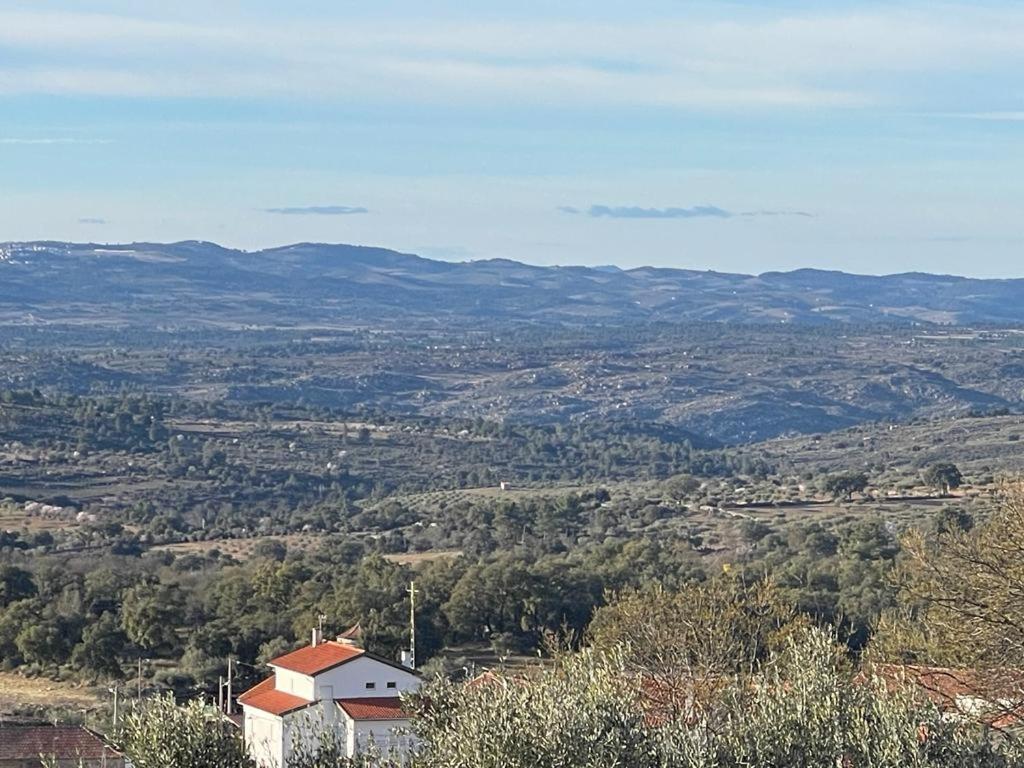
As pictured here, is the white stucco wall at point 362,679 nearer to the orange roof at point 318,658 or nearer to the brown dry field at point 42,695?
the orange roof at point 318,658

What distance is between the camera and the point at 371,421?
19488cm

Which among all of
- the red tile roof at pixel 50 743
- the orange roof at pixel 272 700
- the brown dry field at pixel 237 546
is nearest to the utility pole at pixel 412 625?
the orange roof at pixel 272 700

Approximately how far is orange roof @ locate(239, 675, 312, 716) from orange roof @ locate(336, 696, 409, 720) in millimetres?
851

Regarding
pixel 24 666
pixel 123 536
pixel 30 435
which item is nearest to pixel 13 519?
pixel 123 536

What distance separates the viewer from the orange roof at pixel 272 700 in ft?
150

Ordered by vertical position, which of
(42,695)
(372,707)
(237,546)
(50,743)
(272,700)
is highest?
(372,707)

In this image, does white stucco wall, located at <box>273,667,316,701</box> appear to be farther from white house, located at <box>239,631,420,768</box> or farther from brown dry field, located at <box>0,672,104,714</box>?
brown dry field, located at <box>0,672,104,714</box>

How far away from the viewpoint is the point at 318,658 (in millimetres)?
47750

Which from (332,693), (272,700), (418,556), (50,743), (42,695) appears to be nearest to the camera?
(50,743)

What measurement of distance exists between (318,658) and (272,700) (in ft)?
4.53

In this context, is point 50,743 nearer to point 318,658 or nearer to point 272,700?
point 272,700

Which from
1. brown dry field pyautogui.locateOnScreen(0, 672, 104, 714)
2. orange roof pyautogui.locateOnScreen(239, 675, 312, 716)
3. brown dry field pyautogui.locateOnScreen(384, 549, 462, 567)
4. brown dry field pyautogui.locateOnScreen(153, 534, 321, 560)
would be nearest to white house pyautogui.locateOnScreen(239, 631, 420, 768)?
orange roof pyautogui.locateOnScreen(239, 675, 312, 716)

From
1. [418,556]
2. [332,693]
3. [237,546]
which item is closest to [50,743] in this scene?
[332,693]

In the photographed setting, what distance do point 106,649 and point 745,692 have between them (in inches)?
1305
